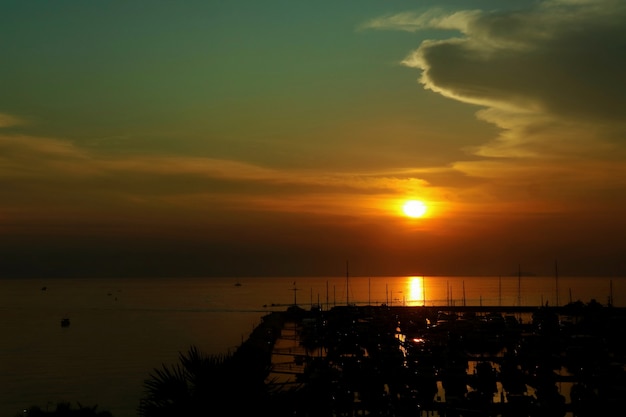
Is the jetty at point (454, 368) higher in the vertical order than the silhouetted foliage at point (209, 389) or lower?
lower

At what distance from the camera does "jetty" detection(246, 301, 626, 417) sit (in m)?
37.5

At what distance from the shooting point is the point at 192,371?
9.77 meters

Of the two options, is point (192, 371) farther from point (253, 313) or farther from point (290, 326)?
point (253, 313)

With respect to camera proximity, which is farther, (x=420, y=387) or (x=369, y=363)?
(x=369, y=363)

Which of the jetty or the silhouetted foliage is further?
the jetty

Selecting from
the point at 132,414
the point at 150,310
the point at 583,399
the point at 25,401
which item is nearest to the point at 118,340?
the point at 25,401

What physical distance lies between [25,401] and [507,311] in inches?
3597

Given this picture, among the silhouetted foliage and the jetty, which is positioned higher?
the silhouetted foliage

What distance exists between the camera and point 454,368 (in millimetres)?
47875

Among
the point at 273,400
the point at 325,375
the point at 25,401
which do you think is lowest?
the point at 25,401

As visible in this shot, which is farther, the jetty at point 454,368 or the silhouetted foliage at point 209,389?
the jetty at point 454,368

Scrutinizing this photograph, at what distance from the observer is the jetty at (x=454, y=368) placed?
37469 millimetres

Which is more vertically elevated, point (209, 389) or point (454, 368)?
point (209, 389)

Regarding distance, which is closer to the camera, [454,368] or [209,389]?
[209,389]
